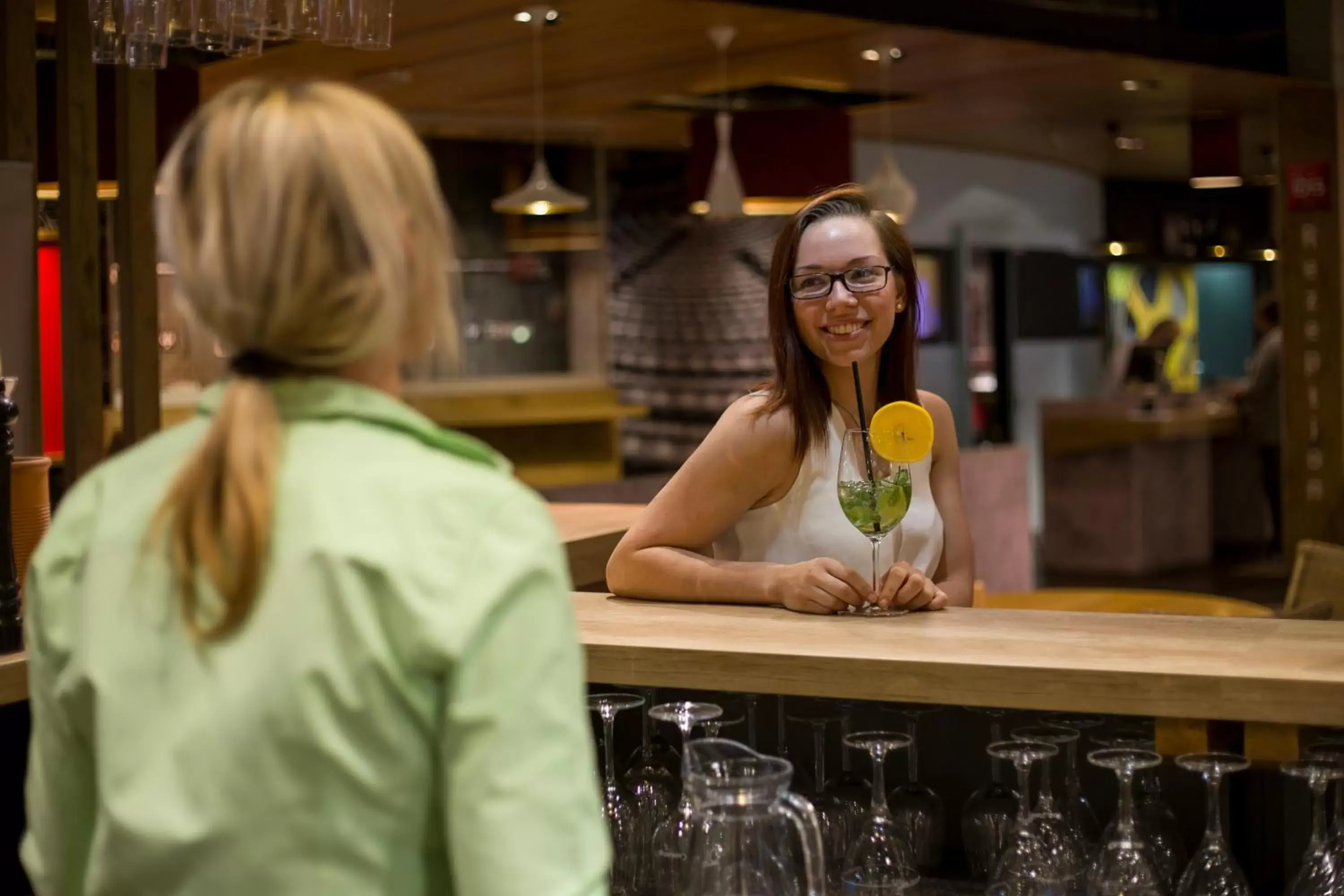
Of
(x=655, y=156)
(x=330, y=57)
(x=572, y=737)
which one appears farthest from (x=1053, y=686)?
(x=655, y=156)

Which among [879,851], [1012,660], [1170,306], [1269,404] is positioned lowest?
[879,851]

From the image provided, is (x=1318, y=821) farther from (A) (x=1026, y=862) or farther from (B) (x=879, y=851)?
(B) (x=879, y=851)

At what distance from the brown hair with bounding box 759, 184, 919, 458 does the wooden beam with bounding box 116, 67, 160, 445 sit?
2.78 meters

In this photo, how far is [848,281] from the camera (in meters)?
2.68

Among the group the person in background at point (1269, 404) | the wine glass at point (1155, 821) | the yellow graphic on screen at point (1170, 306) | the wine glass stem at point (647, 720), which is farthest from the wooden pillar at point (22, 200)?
the yellow graphic on screen at point (1170, 306)

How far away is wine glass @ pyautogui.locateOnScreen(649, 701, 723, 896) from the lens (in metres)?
2.00

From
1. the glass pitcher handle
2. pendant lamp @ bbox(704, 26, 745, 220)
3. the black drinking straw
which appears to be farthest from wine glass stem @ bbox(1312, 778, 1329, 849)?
pendant lamp @ bbox(704, 26, 745, 220)

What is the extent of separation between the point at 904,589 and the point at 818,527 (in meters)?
0.37

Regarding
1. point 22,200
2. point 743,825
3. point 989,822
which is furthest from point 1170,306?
point 743,825

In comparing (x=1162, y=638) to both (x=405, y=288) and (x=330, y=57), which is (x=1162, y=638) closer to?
(x=405, y=288)

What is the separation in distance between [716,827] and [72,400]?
3606 millimetres

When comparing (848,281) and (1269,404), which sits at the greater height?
(848,281)

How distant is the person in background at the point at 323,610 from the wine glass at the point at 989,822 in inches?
39.2

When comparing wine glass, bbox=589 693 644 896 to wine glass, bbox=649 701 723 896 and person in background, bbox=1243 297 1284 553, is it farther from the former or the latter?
person in background, bbox=1243 297 1284 553
